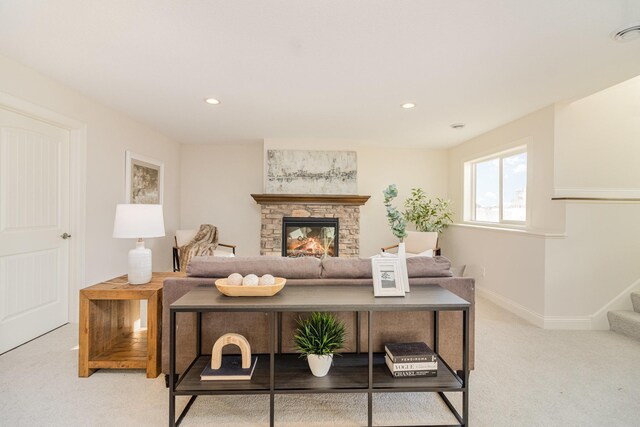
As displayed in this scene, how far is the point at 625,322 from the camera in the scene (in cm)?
300

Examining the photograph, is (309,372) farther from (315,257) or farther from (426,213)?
(426,213)

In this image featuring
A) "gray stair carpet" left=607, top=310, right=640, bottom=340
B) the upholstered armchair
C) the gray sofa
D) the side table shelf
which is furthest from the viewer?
the upholstered armchair

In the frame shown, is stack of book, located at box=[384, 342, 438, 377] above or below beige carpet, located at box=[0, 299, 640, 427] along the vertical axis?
above

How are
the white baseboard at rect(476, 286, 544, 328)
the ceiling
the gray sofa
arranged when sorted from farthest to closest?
the white baseboard at rect(476, 286, 544, 328), the gray sofa, the ceiling

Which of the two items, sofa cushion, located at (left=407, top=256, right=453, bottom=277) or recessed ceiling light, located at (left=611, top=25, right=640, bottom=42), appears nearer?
recessed ceiling light, located at (left=611, top=25, right=640, bottom=42)

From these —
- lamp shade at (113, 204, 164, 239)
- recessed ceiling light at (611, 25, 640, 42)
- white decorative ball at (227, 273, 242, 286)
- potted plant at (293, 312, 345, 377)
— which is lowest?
potted plant at (293, 312, 345, 377)

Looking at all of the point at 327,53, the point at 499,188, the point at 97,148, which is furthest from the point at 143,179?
the point at 499,188

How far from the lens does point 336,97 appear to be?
3.27m

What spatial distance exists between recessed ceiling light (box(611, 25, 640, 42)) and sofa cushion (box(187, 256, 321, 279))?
2.42 meters

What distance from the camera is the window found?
13.3 feet

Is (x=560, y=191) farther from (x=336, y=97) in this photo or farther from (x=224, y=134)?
(x=224, y=134)

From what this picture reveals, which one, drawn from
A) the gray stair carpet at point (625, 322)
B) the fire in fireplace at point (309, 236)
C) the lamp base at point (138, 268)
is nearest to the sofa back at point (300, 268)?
the lamp base at point (138, 268)

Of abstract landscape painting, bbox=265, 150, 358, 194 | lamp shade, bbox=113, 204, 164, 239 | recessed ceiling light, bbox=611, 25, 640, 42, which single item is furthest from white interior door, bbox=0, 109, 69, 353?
recessed ceiling light, bbox=611, 25, 640, 42

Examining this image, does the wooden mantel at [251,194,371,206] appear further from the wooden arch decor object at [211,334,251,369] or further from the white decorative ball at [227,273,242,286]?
the wooden arch decor object at [211,334,251,369]
